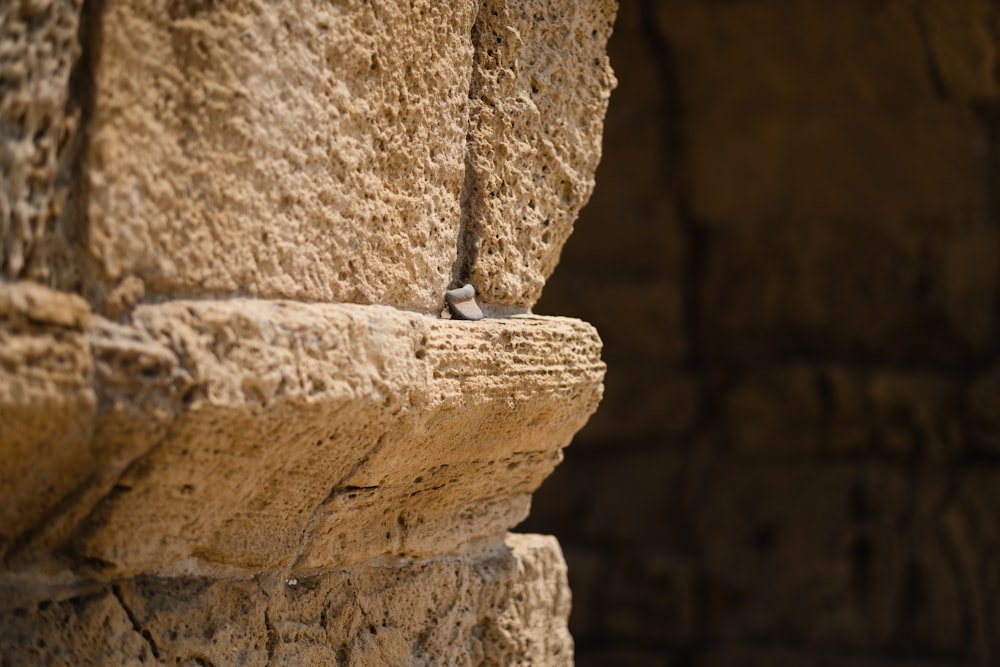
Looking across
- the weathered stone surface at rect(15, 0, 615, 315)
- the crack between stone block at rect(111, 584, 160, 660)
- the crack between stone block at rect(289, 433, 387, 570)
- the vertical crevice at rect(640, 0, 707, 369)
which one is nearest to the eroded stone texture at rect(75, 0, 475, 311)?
the weathered stone surface at rect(15, 0, 615, 315)

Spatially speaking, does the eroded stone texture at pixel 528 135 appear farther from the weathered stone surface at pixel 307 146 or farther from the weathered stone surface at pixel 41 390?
the weathered stone surface at pixel 41 390

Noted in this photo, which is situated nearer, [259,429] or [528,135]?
[259,429]

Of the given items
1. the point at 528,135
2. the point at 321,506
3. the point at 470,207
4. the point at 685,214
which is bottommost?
the point at 321,506

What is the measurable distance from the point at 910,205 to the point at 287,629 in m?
3.62

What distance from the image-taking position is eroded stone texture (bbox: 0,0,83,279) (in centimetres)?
96

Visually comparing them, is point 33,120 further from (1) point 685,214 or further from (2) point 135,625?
(1) point 685,214

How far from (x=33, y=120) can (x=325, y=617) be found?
2.41 feet

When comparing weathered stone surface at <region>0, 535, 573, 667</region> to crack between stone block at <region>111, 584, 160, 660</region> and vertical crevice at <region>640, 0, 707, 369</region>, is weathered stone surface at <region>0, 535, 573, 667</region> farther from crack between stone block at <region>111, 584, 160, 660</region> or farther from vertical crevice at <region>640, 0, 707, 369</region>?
vertical crevice at <region>640, 0, 707, 369</region>

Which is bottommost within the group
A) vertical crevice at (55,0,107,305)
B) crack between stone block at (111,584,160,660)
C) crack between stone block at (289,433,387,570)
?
crack between stone block at (111,584,160,660)

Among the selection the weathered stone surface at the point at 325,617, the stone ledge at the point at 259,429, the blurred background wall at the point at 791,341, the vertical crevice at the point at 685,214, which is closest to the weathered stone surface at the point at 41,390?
the stone ledge at the point at 259,429

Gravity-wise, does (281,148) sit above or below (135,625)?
above

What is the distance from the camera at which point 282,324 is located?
3.79 feet

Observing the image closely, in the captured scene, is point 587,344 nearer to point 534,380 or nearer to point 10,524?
point 534,380

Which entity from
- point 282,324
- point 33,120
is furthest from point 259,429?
point 33,120
